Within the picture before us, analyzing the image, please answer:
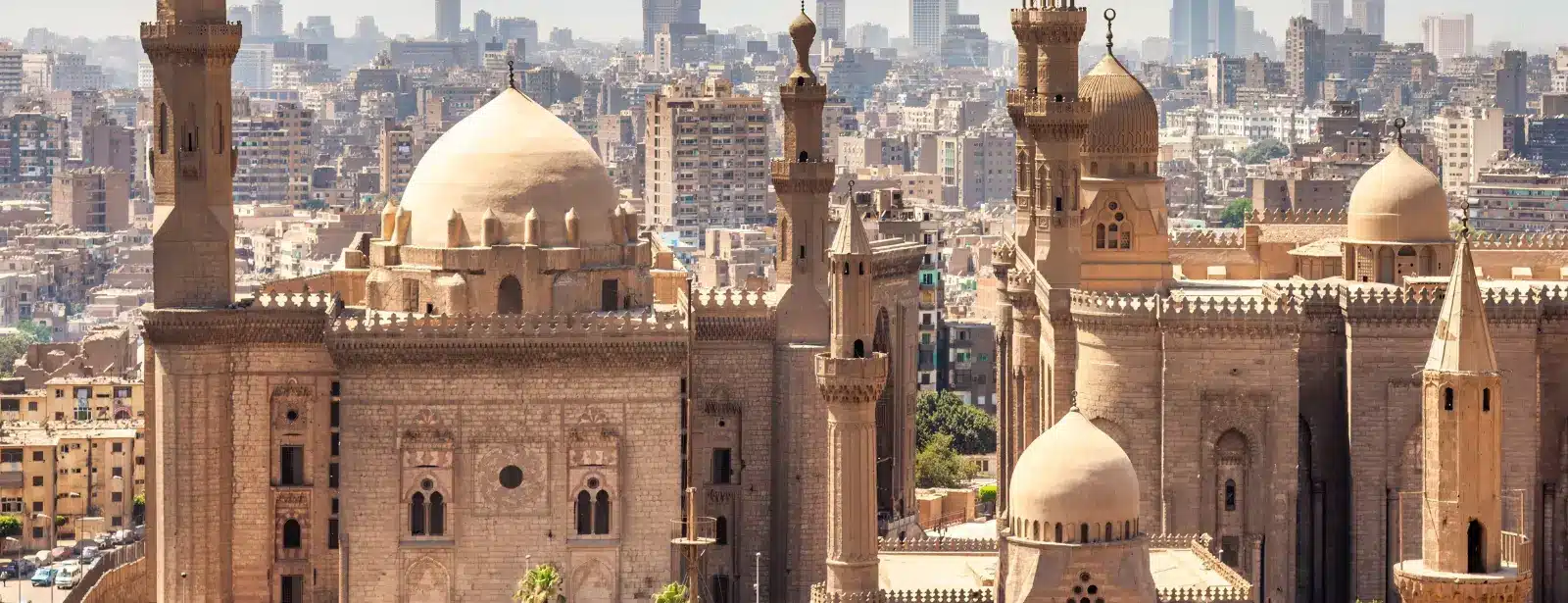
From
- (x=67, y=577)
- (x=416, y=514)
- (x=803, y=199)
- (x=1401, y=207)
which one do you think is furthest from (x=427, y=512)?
(x=67, y=577)

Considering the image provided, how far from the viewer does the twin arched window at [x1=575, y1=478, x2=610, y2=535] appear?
5581 cm

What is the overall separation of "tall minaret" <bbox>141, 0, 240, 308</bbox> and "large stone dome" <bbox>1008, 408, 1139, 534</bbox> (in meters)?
14.0

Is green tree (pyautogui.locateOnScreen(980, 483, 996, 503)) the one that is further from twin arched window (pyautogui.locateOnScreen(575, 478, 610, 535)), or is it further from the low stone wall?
twin arched window (pyautogui.locateOnScreen(575, 478, 610, 535))

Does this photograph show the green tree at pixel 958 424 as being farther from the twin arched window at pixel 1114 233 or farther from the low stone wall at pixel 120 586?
the low stone wall at pixel 120 586

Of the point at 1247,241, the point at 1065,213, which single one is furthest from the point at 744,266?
the point at 1065,213

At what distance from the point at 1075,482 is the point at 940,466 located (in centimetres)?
3587

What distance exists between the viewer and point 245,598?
184ft

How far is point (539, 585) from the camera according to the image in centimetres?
5378

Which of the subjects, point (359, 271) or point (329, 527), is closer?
point (329, 527)

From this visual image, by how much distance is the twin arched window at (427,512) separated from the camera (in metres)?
55.6

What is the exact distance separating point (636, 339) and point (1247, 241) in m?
17.0

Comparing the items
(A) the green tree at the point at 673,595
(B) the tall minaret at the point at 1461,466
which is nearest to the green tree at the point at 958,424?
(A) the green tree at the point at 673,595

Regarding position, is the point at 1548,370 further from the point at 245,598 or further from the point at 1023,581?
the point at 245,598

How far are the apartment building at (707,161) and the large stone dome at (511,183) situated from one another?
130163mm
